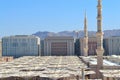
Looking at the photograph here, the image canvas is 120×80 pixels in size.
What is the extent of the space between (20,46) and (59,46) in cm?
1424

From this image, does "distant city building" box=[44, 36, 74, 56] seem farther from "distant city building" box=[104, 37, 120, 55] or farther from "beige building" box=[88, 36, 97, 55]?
"distant city building" box=[104, 37, 120, 55]

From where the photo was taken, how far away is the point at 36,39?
11325 centimetres

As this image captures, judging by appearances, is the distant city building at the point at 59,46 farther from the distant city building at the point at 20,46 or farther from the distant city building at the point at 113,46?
the distant city building at the point at 113,46

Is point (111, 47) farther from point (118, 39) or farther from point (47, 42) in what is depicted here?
point (47, 42)

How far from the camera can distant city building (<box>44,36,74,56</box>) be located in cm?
10781

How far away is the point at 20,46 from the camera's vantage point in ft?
372

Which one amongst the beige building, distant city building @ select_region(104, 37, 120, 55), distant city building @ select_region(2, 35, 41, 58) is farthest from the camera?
distant city building @ select_region(2, 35, 41, 58)

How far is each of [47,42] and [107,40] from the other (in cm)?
2030

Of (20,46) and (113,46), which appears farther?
(20,46)

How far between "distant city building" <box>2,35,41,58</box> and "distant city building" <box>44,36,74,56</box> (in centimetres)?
520

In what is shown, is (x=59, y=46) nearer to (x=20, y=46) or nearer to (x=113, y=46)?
(x=20, y=46)

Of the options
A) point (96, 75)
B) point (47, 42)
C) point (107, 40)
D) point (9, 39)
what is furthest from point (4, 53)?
point (96, 75)

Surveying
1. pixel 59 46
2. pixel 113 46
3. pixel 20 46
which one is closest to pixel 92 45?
pixel 113 46

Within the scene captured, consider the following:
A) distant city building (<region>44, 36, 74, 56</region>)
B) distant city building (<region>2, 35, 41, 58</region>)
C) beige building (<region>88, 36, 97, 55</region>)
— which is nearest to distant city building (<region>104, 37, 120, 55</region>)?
beige building (<region>88, 36, 97, 55</region>)
